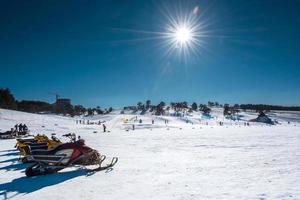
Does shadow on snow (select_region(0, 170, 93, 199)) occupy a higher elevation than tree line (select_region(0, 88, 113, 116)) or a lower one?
lower

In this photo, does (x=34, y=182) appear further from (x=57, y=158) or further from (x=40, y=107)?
(x=40, y=107)

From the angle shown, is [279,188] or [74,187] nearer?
[279,188]

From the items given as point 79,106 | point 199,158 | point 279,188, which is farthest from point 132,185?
point 79,106

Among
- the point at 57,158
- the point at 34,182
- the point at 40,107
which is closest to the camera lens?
the point at 34,182

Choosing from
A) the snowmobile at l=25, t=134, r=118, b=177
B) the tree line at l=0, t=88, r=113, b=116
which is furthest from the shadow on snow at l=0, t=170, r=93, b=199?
the tree line at l=0, t=88, r=113, b=116

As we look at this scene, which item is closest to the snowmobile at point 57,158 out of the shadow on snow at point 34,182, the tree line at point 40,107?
the shadow on snow at point 34,182

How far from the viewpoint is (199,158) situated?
→ 15.3 meters

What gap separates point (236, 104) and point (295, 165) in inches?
7160

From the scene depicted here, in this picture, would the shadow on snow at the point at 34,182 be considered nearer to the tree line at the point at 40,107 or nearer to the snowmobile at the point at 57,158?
the snowmobile at the point at 57,158

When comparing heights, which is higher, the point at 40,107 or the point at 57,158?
the point at 40,107

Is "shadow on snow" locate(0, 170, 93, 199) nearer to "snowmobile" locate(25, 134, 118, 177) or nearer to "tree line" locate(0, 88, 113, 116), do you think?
"snowmobile" locate(25, 134, 118, 177)

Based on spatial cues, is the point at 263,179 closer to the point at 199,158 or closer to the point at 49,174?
the point at 199,158

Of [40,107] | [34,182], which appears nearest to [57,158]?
[34,182]

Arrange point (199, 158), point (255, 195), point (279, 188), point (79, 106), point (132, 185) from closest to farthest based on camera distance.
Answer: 1. point (255, 195)
2. point (279, 188)
3. point (132, 185)
4. point (199, 158)
5. point (79, 106)
